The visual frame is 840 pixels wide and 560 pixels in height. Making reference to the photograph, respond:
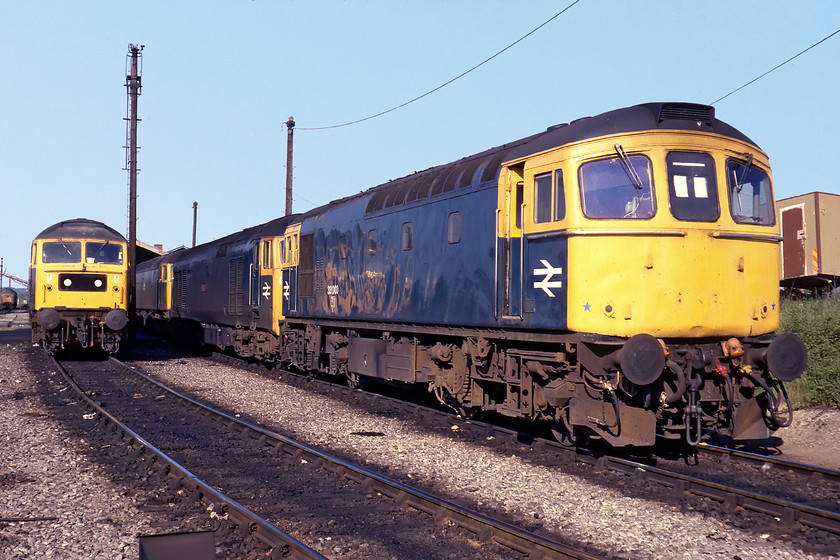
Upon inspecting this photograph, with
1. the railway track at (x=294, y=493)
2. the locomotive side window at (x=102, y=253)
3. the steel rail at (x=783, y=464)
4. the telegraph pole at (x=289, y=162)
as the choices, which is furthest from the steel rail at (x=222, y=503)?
the telegraph pole at (x=289, y=162)

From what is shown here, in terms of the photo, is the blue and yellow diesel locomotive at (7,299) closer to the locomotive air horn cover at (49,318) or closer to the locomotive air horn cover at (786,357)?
the locomotive air horn cover at (49,318)

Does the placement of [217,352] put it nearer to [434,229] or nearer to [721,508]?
[434,229]

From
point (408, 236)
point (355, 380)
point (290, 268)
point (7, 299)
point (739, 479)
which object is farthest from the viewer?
point (7, 299)

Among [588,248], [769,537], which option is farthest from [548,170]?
[769,537]

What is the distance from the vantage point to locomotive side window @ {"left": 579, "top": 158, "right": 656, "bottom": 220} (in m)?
7.96

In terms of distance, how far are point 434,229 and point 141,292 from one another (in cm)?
2987

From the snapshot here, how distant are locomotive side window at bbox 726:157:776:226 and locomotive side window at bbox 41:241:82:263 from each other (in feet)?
59.3

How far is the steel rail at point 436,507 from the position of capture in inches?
216

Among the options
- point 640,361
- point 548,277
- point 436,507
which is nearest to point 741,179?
point 548,277

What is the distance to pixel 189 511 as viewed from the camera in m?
6.67

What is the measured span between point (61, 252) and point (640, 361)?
18.2m

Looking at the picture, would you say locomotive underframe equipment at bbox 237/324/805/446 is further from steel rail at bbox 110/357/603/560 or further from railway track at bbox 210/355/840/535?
steel rail at bbox 110/357/603/560

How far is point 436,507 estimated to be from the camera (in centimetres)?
658

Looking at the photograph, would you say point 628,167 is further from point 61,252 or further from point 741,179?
point 61,252
